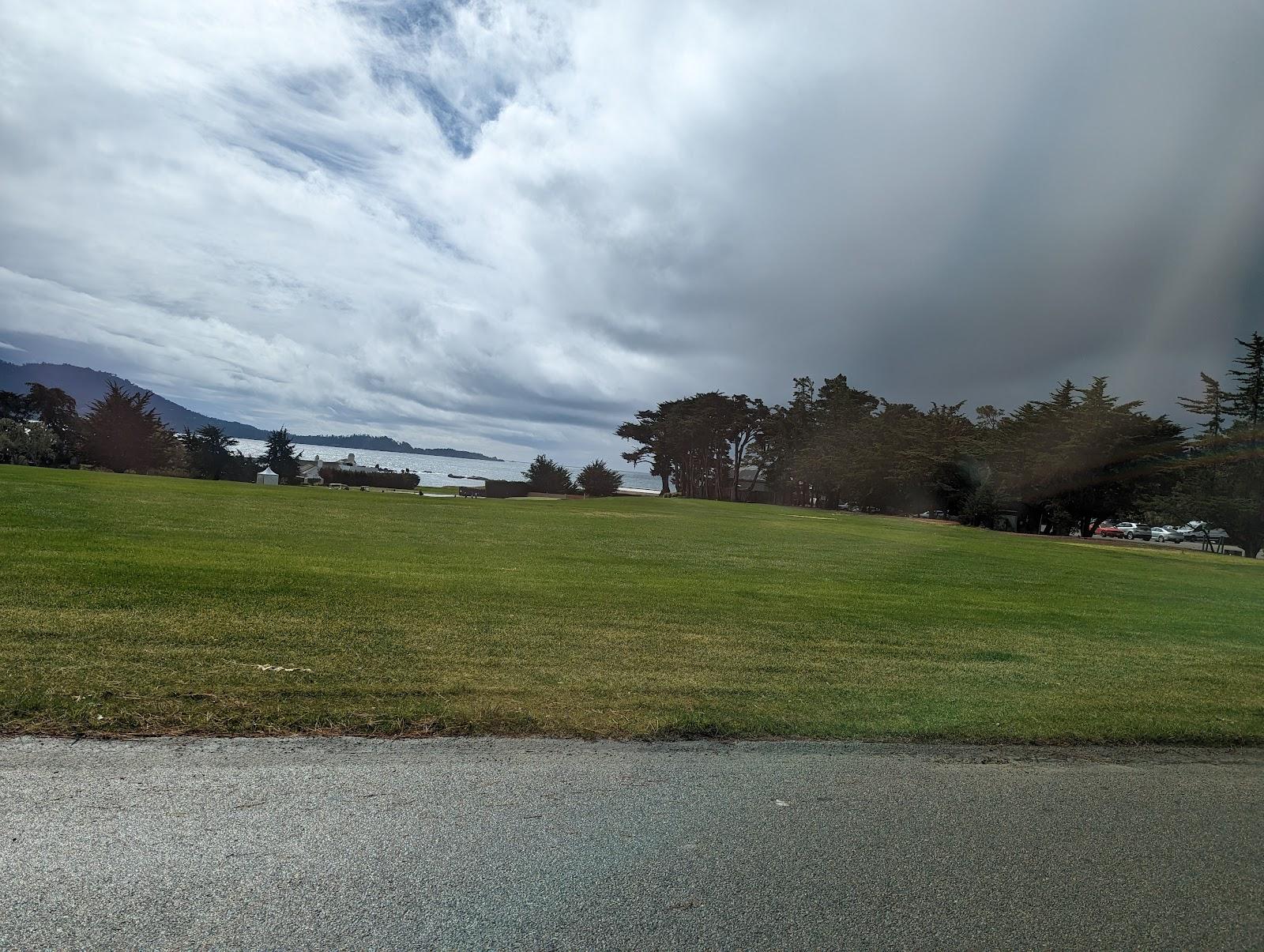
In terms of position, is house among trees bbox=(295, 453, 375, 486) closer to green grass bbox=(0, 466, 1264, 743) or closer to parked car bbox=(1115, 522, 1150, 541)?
green grass bbox=(0, 466, 1264, 743)

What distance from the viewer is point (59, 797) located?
3.92 m

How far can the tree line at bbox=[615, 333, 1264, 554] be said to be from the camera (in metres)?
49.6

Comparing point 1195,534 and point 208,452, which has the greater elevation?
point 1195,534

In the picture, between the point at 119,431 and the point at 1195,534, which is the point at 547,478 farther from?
the point at 1195,534

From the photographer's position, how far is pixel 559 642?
841 centimetres

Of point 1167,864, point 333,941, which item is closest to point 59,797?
point 333,941

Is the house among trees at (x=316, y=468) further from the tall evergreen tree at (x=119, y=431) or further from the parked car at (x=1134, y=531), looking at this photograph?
the parked car at (x=1134, y=531)

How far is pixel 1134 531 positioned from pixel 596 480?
5843 centimetres

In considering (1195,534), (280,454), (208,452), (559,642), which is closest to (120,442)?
(208,452)

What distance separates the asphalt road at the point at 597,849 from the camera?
3.06 meters

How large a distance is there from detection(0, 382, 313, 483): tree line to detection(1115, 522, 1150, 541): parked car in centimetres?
8150

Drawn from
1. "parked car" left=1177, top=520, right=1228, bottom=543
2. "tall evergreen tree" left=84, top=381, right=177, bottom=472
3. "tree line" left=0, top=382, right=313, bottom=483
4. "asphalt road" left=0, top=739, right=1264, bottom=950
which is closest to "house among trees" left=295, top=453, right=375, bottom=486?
"tree line" left=0, top=382, right=313, bottom=483

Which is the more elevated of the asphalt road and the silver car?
the silver car

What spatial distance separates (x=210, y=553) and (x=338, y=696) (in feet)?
28.4
